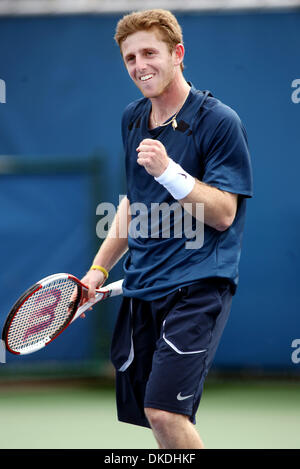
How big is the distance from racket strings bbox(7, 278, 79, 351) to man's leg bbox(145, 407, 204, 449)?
0.62 m

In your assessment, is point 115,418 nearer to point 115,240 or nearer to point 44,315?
point 44,315

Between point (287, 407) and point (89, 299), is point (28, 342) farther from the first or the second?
point (287, 407)

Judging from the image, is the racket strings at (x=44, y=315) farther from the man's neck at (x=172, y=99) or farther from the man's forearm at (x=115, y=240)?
the man's neck at (x=172, y=99)

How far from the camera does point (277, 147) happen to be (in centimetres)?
482

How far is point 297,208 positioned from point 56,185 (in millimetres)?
1648

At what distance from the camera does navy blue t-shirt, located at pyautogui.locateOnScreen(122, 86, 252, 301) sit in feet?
7.59

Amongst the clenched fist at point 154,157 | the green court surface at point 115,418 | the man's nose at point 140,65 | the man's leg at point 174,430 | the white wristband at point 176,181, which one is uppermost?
the man's nose at point 140,65

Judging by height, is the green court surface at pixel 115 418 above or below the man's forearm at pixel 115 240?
below

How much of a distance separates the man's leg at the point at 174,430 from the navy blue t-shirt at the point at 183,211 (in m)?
0.40

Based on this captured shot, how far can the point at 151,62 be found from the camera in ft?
7.81

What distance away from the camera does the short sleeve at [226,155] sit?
2297mm

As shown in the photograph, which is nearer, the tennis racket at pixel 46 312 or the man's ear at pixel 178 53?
the man's ear at pixel 178 53

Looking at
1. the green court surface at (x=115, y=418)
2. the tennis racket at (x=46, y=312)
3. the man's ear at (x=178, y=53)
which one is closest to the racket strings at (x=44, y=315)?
the tennis racket at (x=46, y=312)

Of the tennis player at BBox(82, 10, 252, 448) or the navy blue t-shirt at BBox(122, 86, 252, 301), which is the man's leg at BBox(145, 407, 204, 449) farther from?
the navy blue t-shirt at BBox(122, 86, 252, 301)
